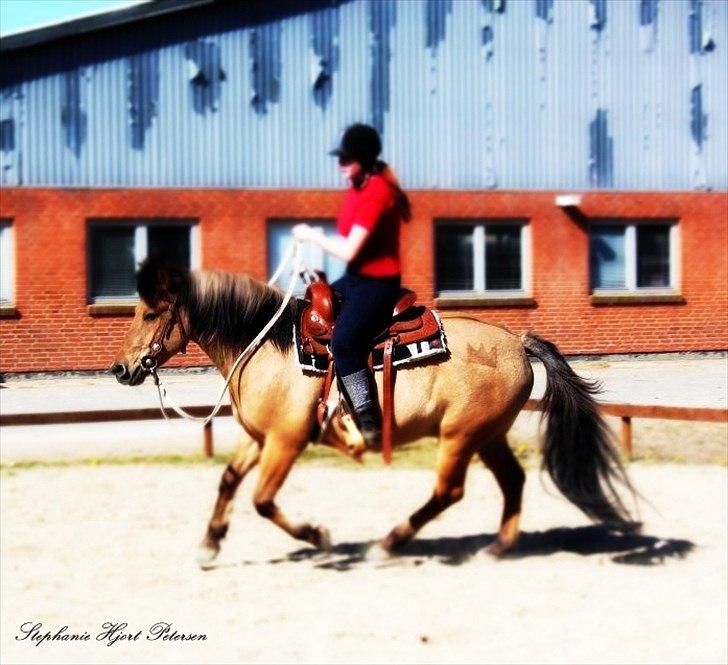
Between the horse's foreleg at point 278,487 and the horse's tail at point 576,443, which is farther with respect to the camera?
the horse's tail at point 576,443

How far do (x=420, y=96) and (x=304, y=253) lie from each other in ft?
1.20

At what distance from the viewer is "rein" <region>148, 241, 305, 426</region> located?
1.14 m

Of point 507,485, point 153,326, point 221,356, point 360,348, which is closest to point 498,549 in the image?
point 507,485

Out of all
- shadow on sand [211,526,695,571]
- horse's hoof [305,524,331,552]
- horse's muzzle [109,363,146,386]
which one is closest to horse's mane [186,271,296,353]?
horse's muzzle [109,363,146,386]

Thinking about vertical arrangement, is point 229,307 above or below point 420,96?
below

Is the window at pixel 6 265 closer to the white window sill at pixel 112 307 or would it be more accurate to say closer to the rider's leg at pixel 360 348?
the white window sill at pixel 112 307

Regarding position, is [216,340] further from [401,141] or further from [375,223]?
[375,223]

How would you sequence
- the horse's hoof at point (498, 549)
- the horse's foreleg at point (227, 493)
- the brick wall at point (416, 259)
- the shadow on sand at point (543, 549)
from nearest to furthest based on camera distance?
1. the brick wall at point (416, 259)
2. the horse's foreleg at point (227, 493)
3. the horse's hoof at point (498, 549)
4. the shadow on sand at point (543, 549)

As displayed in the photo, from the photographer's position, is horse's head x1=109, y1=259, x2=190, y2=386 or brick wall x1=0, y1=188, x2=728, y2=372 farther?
brick wall x1=0, y1=188, x2=728, y2=372

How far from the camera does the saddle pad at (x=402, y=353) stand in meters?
1.62

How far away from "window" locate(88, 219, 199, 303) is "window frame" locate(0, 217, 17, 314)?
85mm

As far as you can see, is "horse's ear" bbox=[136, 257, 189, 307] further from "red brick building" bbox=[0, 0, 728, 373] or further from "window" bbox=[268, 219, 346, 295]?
"window" bbox=[268, 219, 346, 295]

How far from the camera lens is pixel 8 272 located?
3.94ft

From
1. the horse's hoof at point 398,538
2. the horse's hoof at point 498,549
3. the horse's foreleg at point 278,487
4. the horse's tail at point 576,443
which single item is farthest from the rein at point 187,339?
the horse's hoof at point 498,549
